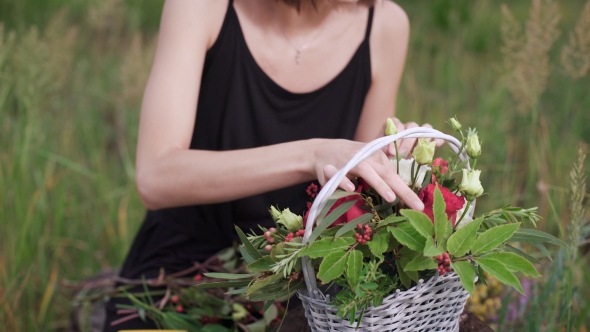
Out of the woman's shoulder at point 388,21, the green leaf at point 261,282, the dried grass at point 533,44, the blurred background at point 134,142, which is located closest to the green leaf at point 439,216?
the green leaf at point 261,282

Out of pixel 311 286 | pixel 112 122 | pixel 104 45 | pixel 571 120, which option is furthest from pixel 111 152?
pixel 311 286

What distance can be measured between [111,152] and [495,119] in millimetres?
1829

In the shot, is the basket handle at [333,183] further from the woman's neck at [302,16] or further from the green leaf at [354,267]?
the woman's neck at [302,16]

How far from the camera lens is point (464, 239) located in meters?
0.71

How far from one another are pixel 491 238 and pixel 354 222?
6.7 inches

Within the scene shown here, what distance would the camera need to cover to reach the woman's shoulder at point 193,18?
1.24m

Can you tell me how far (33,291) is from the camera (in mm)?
1758

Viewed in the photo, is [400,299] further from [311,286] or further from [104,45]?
[104,45]

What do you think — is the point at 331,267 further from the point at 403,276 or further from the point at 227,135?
the point at 227,135

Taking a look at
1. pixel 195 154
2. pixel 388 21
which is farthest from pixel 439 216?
pixel 388 21

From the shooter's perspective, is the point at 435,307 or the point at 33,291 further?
the point at 33,291

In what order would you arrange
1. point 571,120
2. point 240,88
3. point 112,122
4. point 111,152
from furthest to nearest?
point 112,122, point 111,152, point 571,120, point 240,88

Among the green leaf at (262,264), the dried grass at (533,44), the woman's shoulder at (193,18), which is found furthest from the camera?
the dried grass at (533,44)

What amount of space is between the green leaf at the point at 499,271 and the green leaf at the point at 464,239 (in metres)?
0.03
